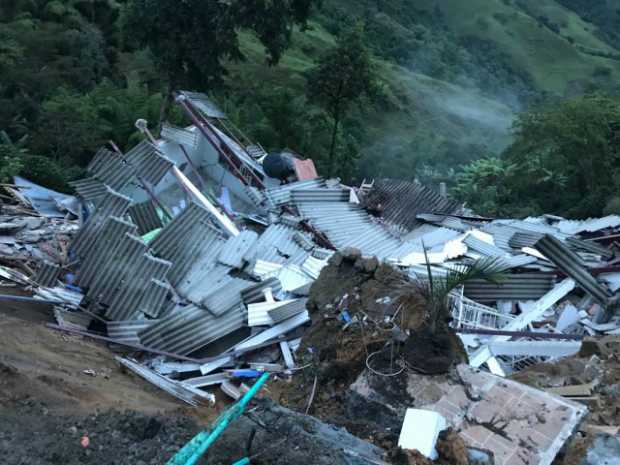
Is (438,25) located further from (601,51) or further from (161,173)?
(161,173)

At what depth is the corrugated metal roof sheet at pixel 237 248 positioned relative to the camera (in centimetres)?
998

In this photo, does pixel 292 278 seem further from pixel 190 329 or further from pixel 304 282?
pixel 190 329

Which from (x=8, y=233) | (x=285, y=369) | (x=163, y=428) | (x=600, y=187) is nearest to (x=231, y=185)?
(x=8, y=233)

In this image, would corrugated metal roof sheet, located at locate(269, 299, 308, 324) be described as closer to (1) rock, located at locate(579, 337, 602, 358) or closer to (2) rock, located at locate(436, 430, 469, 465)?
(1) rock, located at locate(579, 337, 602, 358)

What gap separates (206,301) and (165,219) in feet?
8.96

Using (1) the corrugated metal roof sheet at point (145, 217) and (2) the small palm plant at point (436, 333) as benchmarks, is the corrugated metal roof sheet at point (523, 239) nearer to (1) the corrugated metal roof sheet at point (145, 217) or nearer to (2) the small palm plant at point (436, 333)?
(2) the small palm plant at point (436, 333)

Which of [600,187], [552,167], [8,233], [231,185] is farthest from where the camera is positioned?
[552,167]

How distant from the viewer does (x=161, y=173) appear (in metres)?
11.7

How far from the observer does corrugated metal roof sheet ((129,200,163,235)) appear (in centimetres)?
1117

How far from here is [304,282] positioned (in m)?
9.36

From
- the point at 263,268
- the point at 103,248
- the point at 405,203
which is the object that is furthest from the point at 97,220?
the point at 405,203

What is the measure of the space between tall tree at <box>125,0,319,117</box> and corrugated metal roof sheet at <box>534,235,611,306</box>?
10.7 metres

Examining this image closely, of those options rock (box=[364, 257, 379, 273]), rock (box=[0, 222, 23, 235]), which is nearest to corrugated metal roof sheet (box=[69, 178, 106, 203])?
rock (box=[0, 222, 23, 235])

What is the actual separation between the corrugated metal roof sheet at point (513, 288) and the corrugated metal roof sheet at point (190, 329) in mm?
3376
